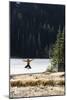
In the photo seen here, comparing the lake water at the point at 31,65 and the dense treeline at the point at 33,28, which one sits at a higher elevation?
the dense treeline at the point at 33,28

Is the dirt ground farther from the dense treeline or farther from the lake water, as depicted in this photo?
the dense treeline

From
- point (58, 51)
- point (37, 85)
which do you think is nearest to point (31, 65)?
point (37, 85)

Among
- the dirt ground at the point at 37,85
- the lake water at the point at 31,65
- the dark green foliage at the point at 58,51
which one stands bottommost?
the dirt ground at the point at 37,85

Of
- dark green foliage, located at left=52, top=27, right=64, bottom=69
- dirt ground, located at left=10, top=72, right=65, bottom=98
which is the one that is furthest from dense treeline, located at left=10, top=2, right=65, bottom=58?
dirt ground, located at left=10, top=72, right=65, bottom=98

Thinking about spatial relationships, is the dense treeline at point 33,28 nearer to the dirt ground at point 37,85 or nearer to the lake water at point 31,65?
the lake water at point 31,65

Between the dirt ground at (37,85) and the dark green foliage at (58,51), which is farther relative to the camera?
the dark green foliage at (58,51)

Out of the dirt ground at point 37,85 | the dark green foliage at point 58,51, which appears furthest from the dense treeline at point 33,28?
Result: the dirt ground at point 37,85

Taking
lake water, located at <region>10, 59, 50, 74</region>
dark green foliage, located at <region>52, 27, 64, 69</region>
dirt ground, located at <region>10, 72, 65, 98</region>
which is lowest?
dirt ground, located at <region>10, 72, 65, 98</region>

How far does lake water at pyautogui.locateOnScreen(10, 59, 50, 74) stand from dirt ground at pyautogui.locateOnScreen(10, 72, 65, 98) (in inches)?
1.8

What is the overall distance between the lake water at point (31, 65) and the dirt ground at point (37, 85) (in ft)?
0.15

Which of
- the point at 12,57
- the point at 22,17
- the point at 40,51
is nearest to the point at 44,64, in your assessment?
the point at 40,51

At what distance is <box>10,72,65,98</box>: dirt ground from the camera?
271cm

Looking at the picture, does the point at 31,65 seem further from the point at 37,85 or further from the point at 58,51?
the point at 58,51

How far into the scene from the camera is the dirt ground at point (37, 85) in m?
2.71
